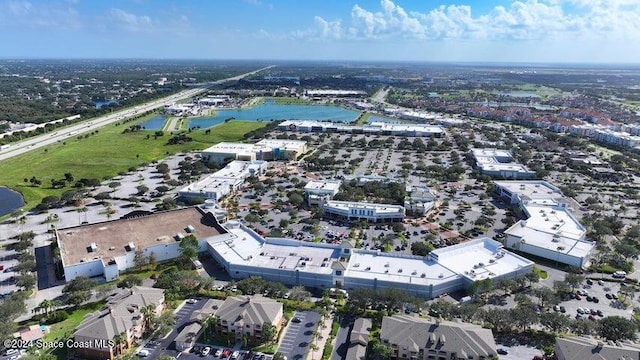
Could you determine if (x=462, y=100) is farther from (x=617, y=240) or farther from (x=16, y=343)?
(x=16, y=343)

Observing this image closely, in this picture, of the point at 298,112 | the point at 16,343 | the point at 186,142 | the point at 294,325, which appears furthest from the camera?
the point at 298,112

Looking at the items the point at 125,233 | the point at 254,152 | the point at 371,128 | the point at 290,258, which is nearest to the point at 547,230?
the point at 290,258

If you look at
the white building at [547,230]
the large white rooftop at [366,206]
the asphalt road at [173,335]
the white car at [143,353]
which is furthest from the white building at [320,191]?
the white car at [143,353]

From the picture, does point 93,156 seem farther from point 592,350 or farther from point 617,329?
→ point 617,329

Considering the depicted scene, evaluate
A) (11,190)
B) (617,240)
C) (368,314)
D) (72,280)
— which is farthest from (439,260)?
(11,190)

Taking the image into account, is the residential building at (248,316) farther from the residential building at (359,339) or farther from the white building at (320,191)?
the white building at (320,191)
